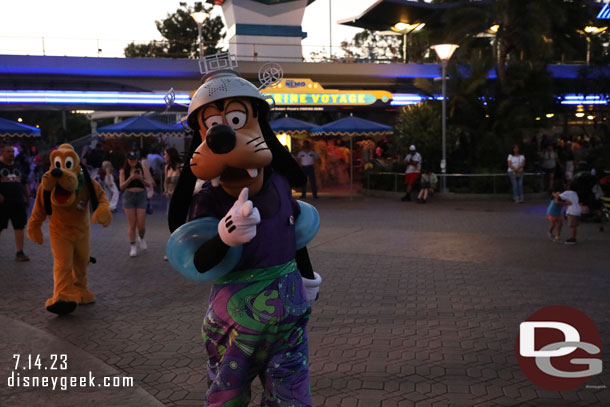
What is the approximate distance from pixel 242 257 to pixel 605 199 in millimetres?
10838

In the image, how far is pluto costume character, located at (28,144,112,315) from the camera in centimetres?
654

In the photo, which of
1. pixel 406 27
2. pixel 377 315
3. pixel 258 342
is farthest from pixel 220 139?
pixel 406 27

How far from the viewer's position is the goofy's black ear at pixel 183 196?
127 inches

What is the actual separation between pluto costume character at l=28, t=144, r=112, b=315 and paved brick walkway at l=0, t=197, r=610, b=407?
28 cm

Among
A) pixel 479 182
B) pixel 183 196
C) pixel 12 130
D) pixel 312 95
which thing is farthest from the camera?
pixel 312 95

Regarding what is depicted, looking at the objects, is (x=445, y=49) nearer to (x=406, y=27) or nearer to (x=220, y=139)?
(x=406, y=27)

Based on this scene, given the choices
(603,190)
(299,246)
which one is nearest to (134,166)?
(299,246)

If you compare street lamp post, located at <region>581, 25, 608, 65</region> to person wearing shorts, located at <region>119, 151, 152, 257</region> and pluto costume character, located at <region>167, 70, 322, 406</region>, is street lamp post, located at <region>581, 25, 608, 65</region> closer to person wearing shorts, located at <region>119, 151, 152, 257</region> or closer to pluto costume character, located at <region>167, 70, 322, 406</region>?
person wearing shorts, located at <region>119, 151, 152, 257</region>

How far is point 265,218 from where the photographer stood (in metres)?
3.06

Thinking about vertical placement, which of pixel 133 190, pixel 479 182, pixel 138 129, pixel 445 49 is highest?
pixel 445 49

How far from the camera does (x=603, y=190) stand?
13438 millimetres

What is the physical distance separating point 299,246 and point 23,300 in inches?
199

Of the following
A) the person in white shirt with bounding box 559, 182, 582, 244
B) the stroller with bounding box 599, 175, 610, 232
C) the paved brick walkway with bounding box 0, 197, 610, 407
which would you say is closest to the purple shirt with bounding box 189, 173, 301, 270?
the paved brick walkway with bounding box 0, 197, 610, 407

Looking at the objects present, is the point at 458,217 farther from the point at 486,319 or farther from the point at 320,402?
the point at 320,402
